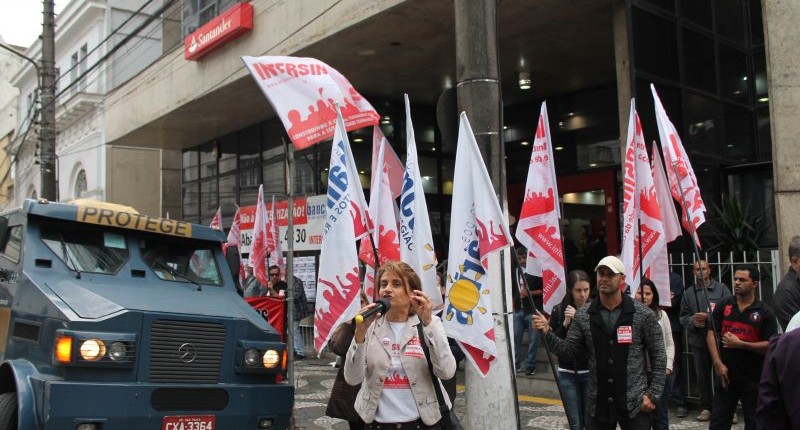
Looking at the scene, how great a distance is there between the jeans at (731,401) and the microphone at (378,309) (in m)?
3.59

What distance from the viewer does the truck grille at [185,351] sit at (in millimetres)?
5629

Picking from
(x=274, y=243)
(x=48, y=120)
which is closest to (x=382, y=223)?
Result: (x=274, y=243)

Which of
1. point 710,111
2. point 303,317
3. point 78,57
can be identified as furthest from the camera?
point 78,57

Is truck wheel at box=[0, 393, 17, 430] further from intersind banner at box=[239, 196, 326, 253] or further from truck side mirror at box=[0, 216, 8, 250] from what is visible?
intersind banner at box=[239, 196, 326, 253]

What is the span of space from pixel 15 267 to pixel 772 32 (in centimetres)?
885

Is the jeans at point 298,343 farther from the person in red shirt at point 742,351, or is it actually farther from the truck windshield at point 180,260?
the person in red shirt at point 742,351

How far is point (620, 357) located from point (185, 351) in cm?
322

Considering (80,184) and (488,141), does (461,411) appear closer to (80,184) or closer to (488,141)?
(488,141)

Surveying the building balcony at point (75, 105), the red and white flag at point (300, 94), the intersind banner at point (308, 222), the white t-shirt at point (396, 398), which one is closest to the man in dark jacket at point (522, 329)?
the red and white flag at point (300, 94)

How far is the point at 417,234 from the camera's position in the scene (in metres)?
5.52

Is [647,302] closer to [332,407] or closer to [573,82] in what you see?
[332,407]

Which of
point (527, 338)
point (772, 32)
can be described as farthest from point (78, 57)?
point (772, 32)

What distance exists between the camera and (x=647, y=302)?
700 centimetres

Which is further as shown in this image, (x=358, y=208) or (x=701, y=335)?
(x=701, y=335)
